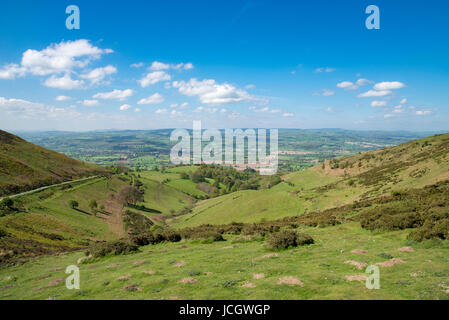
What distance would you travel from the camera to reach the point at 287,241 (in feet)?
69.1

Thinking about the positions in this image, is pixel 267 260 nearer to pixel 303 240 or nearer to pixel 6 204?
pixel 303 240

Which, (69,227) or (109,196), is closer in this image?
(69,227)

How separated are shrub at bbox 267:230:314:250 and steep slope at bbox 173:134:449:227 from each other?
30274 mm

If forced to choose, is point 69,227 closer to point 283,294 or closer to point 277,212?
point 277,212

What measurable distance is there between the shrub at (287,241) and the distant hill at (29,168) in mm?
80181

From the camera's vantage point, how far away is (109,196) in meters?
101

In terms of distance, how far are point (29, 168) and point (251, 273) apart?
109259mm

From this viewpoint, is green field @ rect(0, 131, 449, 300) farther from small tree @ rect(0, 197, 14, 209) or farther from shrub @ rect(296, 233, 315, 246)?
small tree @ rect(0, 197, 14, 209)

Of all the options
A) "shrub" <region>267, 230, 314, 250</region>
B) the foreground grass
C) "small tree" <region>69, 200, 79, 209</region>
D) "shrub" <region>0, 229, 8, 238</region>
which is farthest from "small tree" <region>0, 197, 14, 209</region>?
"shrub" <region>267, 230, 314, 250</region>

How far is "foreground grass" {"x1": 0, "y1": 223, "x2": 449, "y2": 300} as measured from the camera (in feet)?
38.3

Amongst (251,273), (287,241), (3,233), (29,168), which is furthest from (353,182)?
(29,168)

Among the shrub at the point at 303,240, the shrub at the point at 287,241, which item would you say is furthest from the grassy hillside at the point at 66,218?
the shrub at the point at 303,240

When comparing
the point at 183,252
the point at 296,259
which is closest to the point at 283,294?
the point at 296,259
